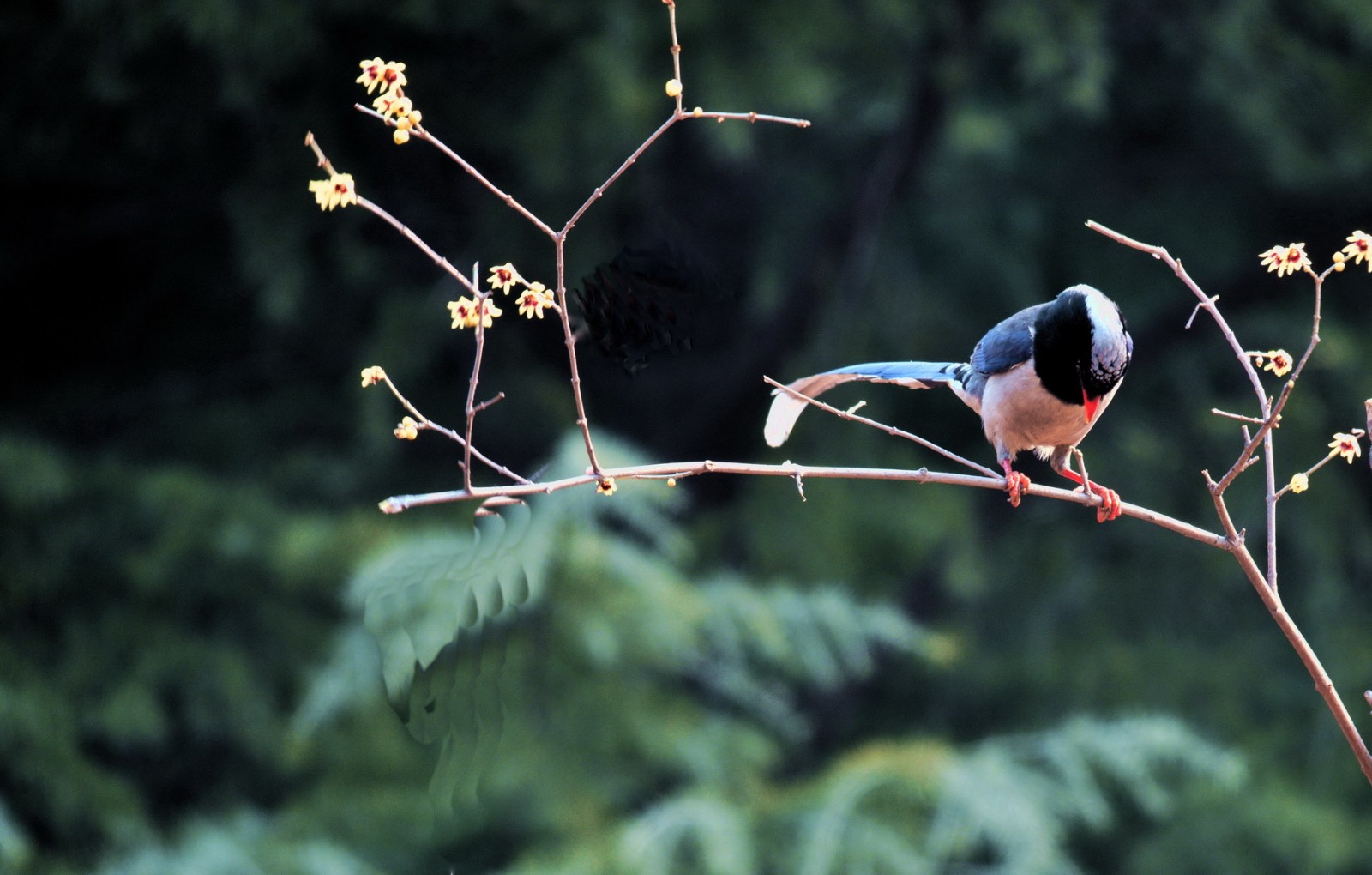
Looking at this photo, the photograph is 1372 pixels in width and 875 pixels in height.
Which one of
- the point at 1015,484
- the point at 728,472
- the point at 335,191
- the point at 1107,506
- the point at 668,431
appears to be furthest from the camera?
the point at 668,431

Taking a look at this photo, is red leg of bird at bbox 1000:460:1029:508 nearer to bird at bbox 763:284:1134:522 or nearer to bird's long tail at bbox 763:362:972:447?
bird at bbox 763:284:1134:522

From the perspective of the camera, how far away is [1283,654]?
5855 mm

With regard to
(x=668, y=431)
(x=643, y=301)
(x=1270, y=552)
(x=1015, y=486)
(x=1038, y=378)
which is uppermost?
(x=668, y=431)

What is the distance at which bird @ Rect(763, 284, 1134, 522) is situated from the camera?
1.63 metres

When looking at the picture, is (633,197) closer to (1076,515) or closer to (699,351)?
(699,351)

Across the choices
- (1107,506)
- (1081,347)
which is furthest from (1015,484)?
(1081,347)

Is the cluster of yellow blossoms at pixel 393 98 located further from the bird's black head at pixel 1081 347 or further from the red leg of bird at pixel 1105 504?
the bird's black head at pixel 1081 347

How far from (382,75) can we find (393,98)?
0.11 ft

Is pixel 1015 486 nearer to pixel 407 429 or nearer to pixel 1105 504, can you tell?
pixel 1105 504

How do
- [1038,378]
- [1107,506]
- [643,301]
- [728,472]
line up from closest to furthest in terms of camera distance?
[728,472] → [643,301] → [1107,506] → [1038,378]

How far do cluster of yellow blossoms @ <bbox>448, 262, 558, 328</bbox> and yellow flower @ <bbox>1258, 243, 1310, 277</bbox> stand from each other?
570 millimetres

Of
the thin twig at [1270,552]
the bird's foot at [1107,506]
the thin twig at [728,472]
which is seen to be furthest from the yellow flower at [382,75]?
the bird's foot at [1107,506]

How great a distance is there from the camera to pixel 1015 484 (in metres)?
1.31

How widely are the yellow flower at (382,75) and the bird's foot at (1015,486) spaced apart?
617 millimetres
